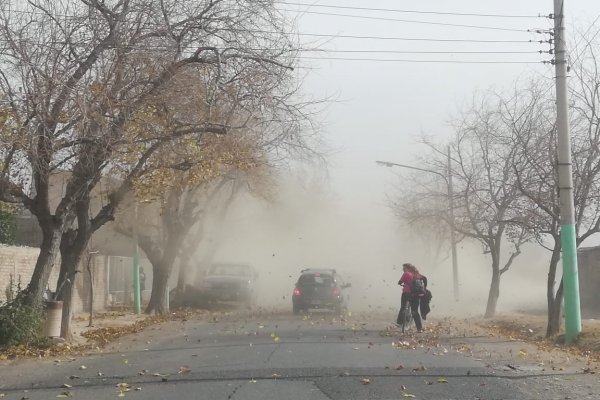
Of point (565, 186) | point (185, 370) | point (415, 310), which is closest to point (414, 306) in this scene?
point (415, 310)

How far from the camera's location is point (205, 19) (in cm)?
1371

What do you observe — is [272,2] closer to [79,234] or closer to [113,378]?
[79,234]

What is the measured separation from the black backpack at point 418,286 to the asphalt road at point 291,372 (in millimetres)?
1974

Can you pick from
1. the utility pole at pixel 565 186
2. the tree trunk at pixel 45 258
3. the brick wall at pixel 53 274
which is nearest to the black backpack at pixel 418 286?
the utility pole at pixel 565 186

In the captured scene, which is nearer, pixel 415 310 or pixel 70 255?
pixel 70 255

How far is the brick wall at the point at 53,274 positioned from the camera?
1798 cm

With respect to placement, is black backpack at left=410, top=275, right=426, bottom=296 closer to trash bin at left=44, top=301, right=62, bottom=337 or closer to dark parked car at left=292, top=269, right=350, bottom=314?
dark parked car at left=292, top=269, right=350, bottom=314

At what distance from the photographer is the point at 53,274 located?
22250 mm

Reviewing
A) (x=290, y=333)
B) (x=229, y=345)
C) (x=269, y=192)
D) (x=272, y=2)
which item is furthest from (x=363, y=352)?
(x=269, y=192)

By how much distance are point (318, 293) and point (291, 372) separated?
14636 mm

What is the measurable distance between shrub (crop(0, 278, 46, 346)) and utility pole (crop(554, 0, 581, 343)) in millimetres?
10313

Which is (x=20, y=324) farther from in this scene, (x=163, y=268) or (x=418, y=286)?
(x=163, y=268)

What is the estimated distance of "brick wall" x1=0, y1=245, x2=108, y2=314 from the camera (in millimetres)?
17984

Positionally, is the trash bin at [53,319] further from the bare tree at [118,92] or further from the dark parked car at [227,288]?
the dark parked car at [227,288]
